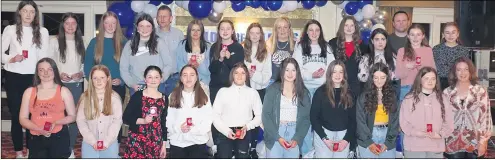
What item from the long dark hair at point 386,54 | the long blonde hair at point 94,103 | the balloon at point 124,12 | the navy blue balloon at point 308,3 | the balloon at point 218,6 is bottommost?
the long blonde hair at point 94,103

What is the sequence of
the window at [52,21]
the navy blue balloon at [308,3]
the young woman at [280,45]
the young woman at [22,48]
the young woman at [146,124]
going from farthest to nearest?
the window at [52,21] < the navy blue balloon at [308,3] < the young woman at [280,45] < the young woman at [22,48] < the young woman at [146,124]

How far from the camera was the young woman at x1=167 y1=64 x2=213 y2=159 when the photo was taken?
→ 398 cm

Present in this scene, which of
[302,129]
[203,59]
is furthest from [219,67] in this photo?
[302,129]

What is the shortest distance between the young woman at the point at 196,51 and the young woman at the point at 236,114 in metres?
0.47

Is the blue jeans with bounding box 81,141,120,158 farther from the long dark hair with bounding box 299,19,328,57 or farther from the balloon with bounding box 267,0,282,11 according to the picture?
the balloon with bounding box 267,0,282,11

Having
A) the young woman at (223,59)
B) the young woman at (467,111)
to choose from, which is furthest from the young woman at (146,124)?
the young woman at (467,111)

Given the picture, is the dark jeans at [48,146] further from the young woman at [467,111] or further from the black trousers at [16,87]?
the young woman at [467,111]

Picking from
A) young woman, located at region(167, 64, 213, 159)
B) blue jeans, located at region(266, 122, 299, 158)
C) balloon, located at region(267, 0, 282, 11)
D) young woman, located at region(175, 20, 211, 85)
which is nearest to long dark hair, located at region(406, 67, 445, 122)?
blue jeans, located at region(266, 122, 299, 158)

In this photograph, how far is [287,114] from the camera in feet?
13.8

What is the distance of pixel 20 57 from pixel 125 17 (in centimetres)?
187

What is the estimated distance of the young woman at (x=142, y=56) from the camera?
4539mm

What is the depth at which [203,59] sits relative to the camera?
181 inches

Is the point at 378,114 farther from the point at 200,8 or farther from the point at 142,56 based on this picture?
the point at 200,8

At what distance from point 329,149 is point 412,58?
104 cm
